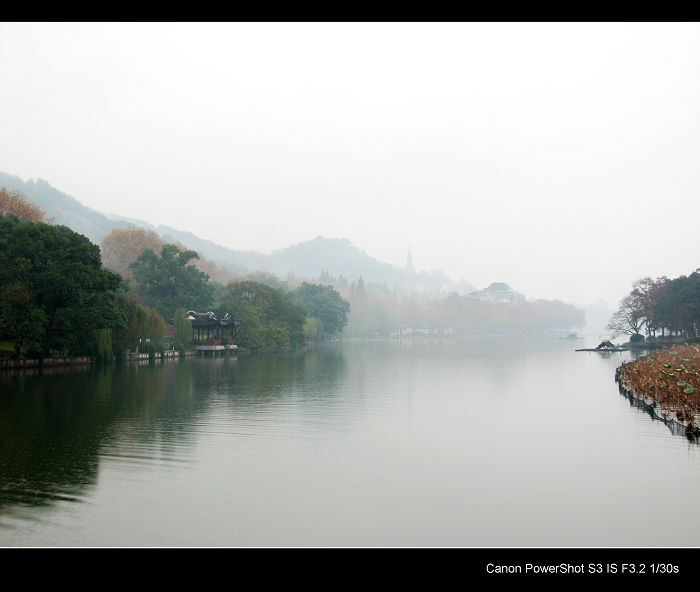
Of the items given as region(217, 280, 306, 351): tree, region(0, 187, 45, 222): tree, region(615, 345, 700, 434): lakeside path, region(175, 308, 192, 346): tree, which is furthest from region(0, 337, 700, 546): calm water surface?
region(217, 280, 306, 351): tree

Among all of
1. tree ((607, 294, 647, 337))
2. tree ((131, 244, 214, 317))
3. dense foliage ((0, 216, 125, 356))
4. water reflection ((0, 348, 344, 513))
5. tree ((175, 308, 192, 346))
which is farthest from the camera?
tree ((607, 294, 647, 337))

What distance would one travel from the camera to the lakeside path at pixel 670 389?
18.7 metres

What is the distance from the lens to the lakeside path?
1870 centimetres

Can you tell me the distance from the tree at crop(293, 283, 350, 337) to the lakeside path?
71.3 m

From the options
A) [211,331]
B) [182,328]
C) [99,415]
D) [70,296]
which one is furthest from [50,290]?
[211,331]

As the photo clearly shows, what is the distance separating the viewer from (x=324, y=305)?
102 m

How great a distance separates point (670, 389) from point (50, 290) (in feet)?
104

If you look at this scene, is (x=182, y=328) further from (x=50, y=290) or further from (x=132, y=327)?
(x=50, y=290)

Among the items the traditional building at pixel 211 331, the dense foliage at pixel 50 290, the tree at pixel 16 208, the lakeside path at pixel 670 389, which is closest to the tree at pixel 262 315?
the traditional building at pixel 211 331

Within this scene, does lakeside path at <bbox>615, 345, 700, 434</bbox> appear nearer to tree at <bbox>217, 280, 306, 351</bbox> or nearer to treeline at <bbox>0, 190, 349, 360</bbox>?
treeline at <bbox>0, 190, 349, 360</bbox>
